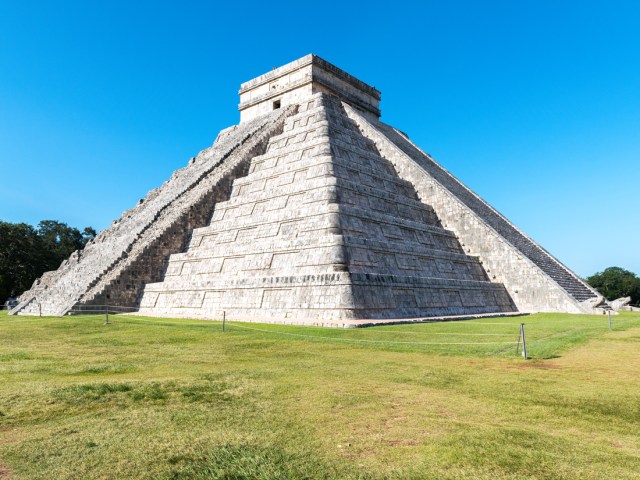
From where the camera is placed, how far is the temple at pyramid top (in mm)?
28391

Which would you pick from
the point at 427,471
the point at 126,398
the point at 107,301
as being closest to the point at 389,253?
the point at 107,301

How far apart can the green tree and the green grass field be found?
149ft

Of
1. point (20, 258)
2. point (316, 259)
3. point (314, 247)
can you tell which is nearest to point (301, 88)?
point (314, 247)

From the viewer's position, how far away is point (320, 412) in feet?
13.7

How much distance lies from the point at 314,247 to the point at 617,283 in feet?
149

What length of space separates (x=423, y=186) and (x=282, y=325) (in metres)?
13.7

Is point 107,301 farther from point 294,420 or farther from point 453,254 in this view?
point 294,420

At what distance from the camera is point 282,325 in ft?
38.5

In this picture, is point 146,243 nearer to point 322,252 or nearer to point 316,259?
point 316,259

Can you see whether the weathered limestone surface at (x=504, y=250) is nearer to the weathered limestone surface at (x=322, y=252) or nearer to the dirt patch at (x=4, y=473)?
the weathered limestone surface at (x=322, y=252)

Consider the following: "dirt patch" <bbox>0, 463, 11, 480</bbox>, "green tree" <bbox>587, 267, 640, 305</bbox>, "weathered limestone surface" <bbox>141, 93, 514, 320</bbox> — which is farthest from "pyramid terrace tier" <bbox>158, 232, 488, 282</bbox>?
"green tree" <bbox>587, 267, 640, 305</bbox>

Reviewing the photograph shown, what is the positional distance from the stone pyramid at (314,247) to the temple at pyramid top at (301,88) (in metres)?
2.06

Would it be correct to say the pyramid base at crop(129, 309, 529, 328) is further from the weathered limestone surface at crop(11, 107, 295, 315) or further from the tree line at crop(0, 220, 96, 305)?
the tree line at crop(0, 220, 96, 305)

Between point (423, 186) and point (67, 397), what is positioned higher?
point (423, 186)
